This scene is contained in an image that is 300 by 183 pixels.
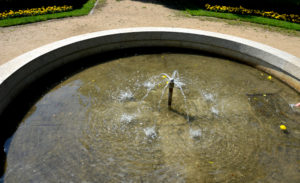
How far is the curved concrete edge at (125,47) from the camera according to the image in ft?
16.5

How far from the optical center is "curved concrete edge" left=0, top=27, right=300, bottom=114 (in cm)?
504

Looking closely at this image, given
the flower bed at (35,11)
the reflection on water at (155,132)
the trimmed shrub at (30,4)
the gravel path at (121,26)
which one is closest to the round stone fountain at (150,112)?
the reflection on water at (155,132)

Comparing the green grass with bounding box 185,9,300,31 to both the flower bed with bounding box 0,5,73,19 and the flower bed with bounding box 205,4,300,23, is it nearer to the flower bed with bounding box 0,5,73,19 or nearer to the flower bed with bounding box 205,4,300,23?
the flower bed with bounding box 205,4,300,23

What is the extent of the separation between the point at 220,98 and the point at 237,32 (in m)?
4.48

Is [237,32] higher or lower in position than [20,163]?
higher

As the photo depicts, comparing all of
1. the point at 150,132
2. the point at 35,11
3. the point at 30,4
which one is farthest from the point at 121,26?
the point at 150,132

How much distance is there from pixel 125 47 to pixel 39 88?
315 centimetres

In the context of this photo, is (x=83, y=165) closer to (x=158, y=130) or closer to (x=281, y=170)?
(x=158, y=130)

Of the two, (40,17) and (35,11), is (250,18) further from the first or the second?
(35,11)

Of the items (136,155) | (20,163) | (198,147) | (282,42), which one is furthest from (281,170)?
(282,42)

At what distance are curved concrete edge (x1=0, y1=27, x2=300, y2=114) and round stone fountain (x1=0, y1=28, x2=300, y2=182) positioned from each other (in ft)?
0.10

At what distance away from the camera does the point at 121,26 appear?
8.89 meters

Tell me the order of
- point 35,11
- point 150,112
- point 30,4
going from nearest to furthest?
1. point 150,112
2. point 35,11
3. point 30,4

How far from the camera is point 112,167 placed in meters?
3.74
